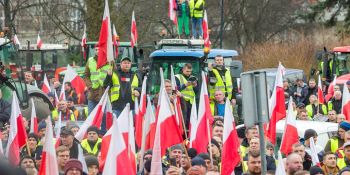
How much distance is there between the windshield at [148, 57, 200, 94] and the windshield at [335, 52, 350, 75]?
343 inches

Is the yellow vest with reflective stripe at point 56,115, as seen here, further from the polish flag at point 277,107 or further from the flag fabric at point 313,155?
the flag fabric at point 313,155

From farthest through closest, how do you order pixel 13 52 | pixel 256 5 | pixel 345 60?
pixel 256 5 < pixel 345 60 < pixel 13 52

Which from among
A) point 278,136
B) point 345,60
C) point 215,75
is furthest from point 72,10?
point 278,136

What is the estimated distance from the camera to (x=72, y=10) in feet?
140

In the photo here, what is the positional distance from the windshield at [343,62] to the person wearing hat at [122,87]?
10388 millimetres

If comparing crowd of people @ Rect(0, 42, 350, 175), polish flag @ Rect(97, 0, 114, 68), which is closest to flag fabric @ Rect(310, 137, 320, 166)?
crowd of people @ Rect(0, 42, 350, 175)

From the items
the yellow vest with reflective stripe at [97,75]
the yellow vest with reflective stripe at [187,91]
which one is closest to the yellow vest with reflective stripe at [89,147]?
the yellow vest with reflective stripe at [97,75]

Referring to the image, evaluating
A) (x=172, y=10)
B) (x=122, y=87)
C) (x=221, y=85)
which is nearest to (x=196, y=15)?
(x=172, y=10)

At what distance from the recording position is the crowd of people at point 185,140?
10375mm

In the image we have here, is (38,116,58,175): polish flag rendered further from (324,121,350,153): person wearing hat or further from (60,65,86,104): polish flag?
(60,65,86,104): polish flag

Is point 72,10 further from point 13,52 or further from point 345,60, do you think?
point 13,52

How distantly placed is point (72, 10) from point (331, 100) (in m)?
24.1

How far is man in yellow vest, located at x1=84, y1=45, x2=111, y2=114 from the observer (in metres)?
16.8

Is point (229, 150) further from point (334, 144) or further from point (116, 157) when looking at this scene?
point (334, 144)
